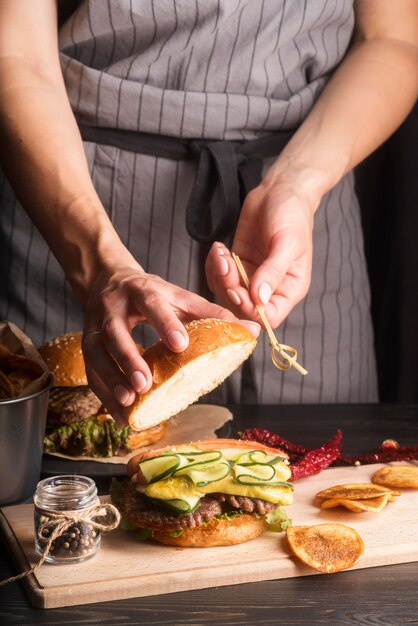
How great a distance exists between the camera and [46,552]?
4.49ft

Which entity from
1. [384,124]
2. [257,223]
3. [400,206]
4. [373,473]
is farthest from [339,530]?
[400,206]

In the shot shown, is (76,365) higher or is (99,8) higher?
(99,8)

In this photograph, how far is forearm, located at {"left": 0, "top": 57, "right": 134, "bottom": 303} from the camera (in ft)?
Result: 5.35

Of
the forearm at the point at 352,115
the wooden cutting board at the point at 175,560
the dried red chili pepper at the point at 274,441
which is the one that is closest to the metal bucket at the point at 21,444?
the wooden cutting board at the point at 175,560

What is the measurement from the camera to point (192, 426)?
2057mm

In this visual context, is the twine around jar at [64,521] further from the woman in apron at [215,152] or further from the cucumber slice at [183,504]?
the woman in apron at [215,152]

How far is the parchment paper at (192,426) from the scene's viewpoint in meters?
1.95

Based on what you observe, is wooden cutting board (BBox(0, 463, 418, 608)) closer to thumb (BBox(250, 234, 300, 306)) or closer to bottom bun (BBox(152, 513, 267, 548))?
bottom bun (BBox(152, 513, 267, 548))

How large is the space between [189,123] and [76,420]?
0.72 meters

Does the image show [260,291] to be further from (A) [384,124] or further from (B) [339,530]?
(A) [384,124]

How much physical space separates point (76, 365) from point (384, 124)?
3.06 feet

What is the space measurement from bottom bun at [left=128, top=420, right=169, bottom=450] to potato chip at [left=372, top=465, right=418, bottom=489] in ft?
1.67

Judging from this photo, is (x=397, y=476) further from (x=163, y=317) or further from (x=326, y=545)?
(x=163, y=317)

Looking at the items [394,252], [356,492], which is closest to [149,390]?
[356,492]
